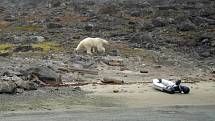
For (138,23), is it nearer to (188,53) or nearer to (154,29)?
(154,29)

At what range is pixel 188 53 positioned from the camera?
111 feet

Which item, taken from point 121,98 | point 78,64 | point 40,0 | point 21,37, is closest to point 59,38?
point 21,37

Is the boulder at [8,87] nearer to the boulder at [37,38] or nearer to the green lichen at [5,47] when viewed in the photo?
the green lichen at [5,47]

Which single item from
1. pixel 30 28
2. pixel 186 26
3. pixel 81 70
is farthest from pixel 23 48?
pixel 186 26

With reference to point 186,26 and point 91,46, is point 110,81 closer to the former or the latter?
point 91,46

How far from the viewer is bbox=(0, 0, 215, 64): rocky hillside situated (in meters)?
37.6

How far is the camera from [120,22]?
47.9 m

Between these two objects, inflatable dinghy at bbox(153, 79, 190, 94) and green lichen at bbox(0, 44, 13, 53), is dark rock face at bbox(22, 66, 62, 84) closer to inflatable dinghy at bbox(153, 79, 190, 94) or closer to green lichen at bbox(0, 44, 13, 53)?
inflatable dinghy at bbox(153, 79, 190, 94)

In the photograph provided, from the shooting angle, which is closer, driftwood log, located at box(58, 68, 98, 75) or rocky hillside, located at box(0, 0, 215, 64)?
driftwood log, located at box(58, 68, 98, 75)


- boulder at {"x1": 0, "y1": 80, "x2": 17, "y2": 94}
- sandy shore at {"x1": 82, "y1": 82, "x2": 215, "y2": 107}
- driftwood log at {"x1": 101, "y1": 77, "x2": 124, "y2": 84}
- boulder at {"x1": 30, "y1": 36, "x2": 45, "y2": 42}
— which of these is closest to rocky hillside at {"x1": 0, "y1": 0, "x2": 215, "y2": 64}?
boulder at {"x1": 30, "y1": 36, "x2": 45, "y2": 42}

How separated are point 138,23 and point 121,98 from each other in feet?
90.9

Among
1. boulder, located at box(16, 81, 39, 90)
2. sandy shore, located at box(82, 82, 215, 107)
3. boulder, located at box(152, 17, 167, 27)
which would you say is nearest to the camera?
sandy shore, located at box(82, 82, 215, 107)

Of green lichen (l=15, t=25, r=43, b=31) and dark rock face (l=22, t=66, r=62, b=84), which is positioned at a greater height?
dark rock face (l=22, t=66, r=62, b=84)

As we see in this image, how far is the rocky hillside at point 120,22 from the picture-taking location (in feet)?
123
